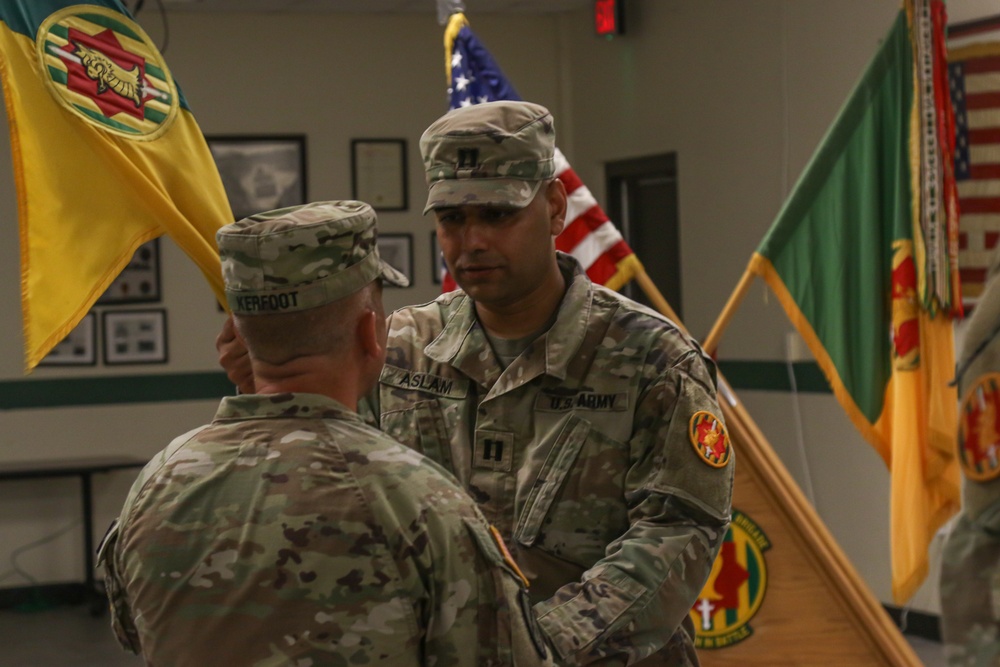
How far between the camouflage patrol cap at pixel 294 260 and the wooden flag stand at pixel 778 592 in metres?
2.00

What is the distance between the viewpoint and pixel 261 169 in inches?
262

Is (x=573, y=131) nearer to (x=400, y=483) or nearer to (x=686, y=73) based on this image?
(x=686, y=73)

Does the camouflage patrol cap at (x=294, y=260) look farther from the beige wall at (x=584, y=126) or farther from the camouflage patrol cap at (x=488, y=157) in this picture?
A: the beige wall at (x=584, y=126)

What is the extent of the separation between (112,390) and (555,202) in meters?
5.09

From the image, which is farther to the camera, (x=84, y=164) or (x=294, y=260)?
(x=84, y=164)

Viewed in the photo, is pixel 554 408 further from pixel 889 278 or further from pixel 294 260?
pixel 889 278

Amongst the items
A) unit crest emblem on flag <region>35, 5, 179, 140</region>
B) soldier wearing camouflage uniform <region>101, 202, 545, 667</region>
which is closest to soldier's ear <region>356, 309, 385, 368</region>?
soldier wearing camouflage uniform <region>101, 202, 545, 667</region>

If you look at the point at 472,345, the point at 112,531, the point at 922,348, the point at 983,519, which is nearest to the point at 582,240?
the point at 922,348

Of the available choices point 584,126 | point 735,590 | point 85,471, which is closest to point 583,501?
point 735,590

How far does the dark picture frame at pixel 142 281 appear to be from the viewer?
6535 millimetres

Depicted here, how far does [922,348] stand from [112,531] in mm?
2615

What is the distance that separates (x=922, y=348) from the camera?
3.49m

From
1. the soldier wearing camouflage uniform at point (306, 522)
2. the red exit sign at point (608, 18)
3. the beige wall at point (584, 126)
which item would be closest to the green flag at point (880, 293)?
the beige wall at point (584, 126)

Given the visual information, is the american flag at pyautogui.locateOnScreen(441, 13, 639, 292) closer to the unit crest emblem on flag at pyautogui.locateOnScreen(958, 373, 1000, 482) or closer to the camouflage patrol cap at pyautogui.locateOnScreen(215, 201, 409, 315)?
the camouflage patrol cap at pyautogui.locateOnScreen(215, 201, 409, 315)
